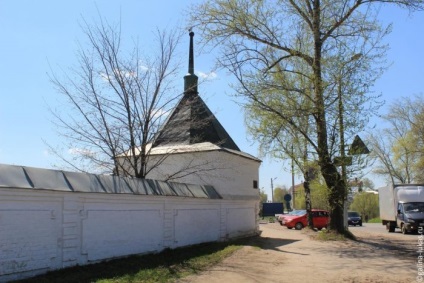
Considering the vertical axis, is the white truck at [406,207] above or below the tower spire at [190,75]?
below

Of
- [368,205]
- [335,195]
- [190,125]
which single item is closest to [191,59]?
[190,125]

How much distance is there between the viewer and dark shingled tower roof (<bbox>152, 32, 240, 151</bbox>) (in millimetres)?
22344

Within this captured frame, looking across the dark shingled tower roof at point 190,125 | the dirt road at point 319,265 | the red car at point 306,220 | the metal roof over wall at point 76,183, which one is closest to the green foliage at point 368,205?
the red car at point 306,220

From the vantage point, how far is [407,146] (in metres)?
56.2

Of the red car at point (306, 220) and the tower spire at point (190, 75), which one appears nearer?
the tower spire at point (190, 75)

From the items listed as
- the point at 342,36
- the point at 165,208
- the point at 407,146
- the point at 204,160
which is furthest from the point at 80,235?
the point at 407,146

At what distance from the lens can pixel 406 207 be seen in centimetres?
3067

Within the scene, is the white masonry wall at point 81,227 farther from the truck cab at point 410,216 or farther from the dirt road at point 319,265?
the truck cab at point 410,216

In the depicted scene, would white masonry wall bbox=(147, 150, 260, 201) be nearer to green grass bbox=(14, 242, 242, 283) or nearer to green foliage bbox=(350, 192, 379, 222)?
green grass bbox=(14, 242, 242, 283)

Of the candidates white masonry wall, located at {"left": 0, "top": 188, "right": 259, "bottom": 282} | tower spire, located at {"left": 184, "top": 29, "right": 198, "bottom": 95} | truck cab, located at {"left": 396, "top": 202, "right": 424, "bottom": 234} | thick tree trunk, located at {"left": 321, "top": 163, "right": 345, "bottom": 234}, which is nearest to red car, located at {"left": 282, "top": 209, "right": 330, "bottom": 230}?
truck cab, located at {"left": 396, "top": 202, "right": 424, "bottom": 234}

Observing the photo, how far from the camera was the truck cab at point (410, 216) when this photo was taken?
29234 mm

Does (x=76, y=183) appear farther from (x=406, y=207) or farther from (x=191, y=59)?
(x=406, y=207)

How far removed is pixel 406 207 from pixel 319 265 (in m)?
19.6

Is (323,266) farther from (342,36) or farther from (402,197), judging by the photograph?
(402,197)
